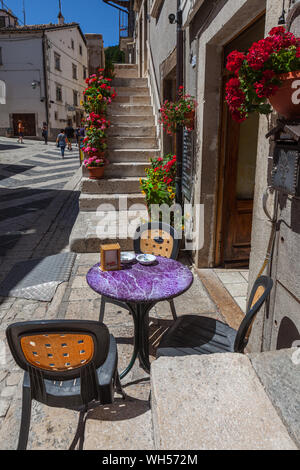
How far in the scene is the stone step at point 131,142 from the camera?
8.39 metres

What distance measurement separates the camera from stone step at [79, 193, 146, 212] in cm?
707

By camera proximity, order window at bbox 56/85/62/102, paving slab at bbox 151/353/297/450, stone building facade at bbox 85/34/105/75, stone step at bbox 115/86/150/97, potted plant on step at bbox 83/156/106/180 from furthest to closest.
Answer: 1. window at bbox 56/85/62/102
2. stone step at bbox 115/86/150/97
3. stone building facade at bbox 85/34/105/75
4. potted plant on step at bbox 83/156/106/180
5. paving slab at bbox 151/353/297/450

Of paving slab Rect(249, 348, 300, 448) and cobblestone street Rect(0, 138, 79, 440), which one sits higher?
paving slab Rect(249, 348, 300, 448)

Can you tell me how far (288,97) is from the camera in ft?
6.70

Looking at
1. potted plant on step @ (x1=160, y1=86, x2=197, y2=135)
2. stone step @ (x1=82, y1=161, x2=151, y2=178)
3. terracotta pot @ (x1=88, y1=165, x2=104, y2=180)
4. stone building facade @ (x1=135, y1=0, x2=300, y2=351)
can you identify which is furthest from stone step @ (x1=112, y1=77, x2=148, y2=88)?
potted plant on step @ (x1=160, y1=86, x2=197, y2=135)

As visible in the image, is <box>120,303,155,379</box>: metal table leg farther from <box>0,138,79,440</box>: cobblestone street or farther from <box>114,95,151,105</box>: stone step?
<box>114,95,151,105</box>: stone step

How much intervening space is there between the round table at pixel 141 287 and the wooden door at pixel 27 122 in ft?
97.4

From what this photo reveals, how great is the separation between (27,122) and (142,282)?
30.3m

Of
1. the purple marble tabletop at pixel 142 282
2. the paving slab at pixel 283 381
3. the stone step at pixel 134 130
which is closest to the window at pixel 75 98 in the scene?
the stone step at pixel 134 130

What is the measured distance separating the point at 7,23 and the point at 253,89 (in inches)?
1537

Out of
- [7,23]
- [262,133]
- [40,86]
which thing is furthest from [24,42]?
[262,133]

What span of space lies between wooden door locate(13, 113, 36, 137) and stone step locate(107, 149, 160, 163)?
80.0ft

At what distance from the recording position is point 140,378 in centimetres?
288

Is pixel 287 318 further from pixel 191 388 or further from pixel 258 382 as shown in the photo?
pixel 191 388
